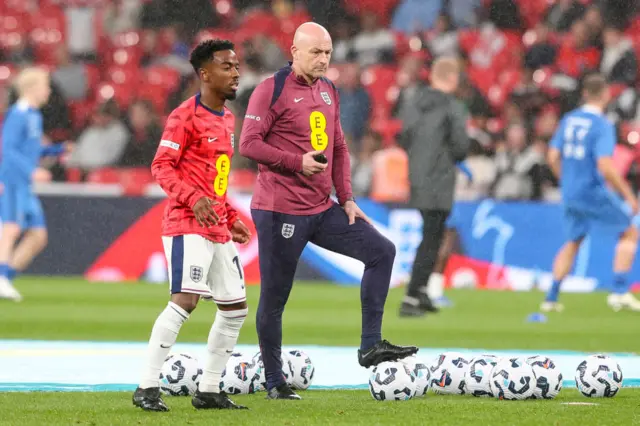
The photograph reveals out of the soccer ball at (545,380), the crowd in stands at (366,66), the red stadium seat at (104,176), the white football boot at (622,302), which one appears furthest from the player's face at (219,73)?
the red stadium seat at (104,176)

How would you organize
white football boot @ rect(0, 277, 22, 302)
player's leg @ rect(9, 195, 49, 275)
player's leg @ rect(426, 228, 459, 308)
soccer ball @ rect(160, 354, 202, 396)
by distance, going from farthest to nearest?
player's leg @ rect(9, 195, 49, 275) < white football boot @ rect(0, 277, 22, 302) < player's leg @ rect(426, 228, 459, 308) < soccer ball @ rect(160, 354, 202, 396)

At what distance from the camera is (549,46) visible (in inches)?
868

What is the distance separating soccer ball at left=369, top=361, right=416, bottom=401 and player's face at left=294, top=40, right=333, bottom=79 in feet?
6.27

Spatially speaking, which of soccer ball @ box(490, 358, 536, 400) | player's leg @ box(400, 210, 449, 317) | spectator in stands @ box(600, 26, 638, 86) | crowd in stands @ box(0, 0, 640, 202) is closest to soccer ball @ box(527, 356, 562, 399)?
soccer ball @ box(490, 358, 536, 400)

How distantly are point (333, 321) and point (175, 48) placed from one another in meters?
12.0

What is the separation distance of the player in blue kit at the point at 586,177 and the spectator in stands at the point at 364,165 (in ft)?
16.3

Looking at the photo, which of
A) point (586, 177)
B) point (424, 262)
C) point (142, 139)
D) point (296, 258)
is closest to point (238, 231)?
point (296, 258)

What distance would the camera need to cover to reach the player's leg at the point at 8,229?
51.7 ft

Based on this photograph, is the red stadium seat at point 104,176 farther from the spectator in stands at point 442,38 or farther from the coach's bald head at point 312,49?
the coach's bald head at point 312,49

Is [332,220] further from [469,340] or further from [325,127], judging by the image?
[469,340]

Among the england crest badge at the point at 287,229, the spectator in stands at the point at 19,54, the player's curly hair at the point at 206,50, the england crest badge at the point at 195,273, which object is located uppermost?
Answer: the spectator in stands at the point at 19,54

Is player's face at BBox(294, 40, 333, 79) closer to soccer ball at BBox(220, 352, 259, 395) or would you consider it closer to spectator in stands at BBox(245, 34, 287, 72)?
soccer ball at BBox(220, 352, 259, 395)

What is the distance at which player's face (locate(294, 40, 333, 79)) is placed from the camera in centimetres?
767

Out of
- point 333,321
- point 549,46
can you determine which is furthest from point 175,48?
point 333,321
